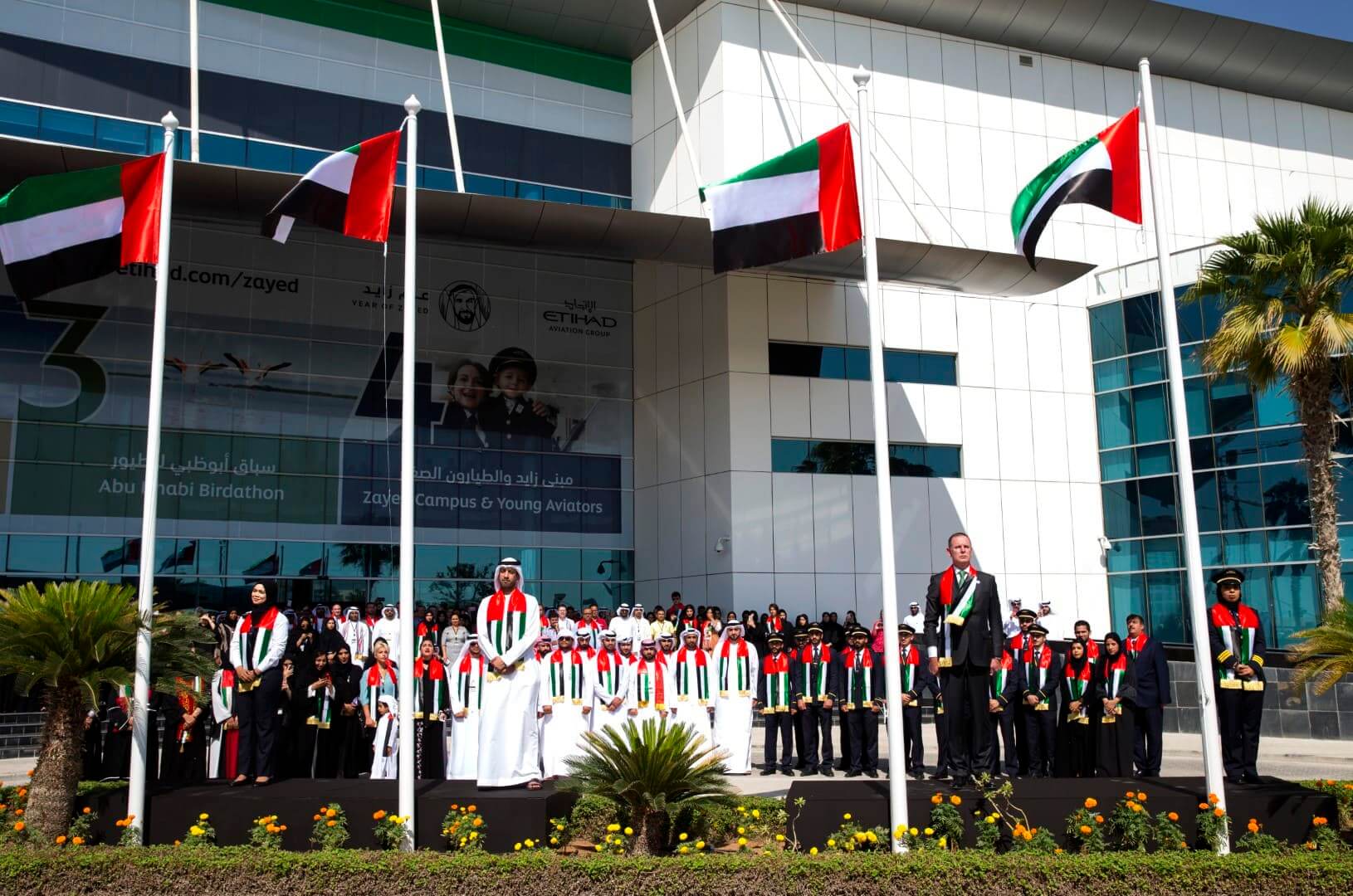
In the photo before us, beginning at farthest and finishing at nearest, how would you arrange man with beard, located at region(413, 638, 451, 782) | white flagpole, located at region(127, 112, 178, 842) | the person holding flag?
1. the person holding flag
2. man with beard, located at region(413, 638, 451, 782)
3. white flagpole, located at region(127, 112, 178, 842)

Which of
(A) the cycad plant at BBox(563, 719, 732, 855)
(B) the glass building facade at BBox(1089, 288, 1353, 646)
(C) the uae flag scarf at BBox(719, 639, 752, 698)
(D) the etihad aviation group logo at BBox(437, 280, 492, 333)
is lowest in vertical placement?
(A) the cycad plant at BBox(563, 719, 732, 855)

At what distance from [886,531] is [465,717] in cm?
595

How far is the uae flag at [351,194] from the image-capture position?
449 inches

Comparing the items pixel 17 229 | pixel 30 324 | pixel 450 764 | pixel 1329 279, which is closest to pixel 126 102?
pixel 30 324

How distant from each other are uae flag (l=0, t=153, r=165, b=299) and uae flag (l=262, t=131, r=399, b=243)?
4.27 feet

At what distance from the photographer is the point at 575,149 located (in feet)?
100

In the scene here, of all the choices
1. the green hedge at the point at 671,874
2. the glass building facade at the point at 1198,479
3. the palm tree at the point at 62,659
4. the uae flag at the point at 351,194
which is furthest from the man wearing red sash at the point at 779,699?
the glass building facade at the point at 1198,479

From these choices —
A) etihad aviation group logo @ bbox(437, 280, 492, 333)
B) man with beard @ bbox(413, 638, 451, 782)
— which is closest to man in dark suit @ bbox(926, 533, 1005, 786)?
man with beard @ bbox(413, 638, 451, 782)

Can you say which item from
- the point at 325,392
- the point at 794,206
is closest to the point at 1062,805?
the point at 794,206

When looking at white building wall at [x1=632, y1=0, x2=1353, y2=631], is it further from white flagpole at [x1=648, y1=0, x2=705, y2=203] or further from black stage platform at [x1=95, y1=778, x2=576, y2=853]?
black stage platform at [x1=95, y1=778, x2=576, y2=853]

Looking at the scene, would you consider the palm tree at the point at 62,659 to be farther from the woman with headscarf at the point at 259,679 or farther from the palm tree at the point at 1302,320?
the palm tree at the point at 1302,320

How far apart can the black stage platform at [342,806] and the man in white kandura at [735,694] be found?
692 centimetres

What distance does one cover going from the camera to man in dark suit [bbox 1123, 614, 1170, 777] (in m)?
12.9

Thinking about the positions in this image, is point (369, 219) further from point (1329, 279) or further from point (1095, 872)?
point (1329, 279)
